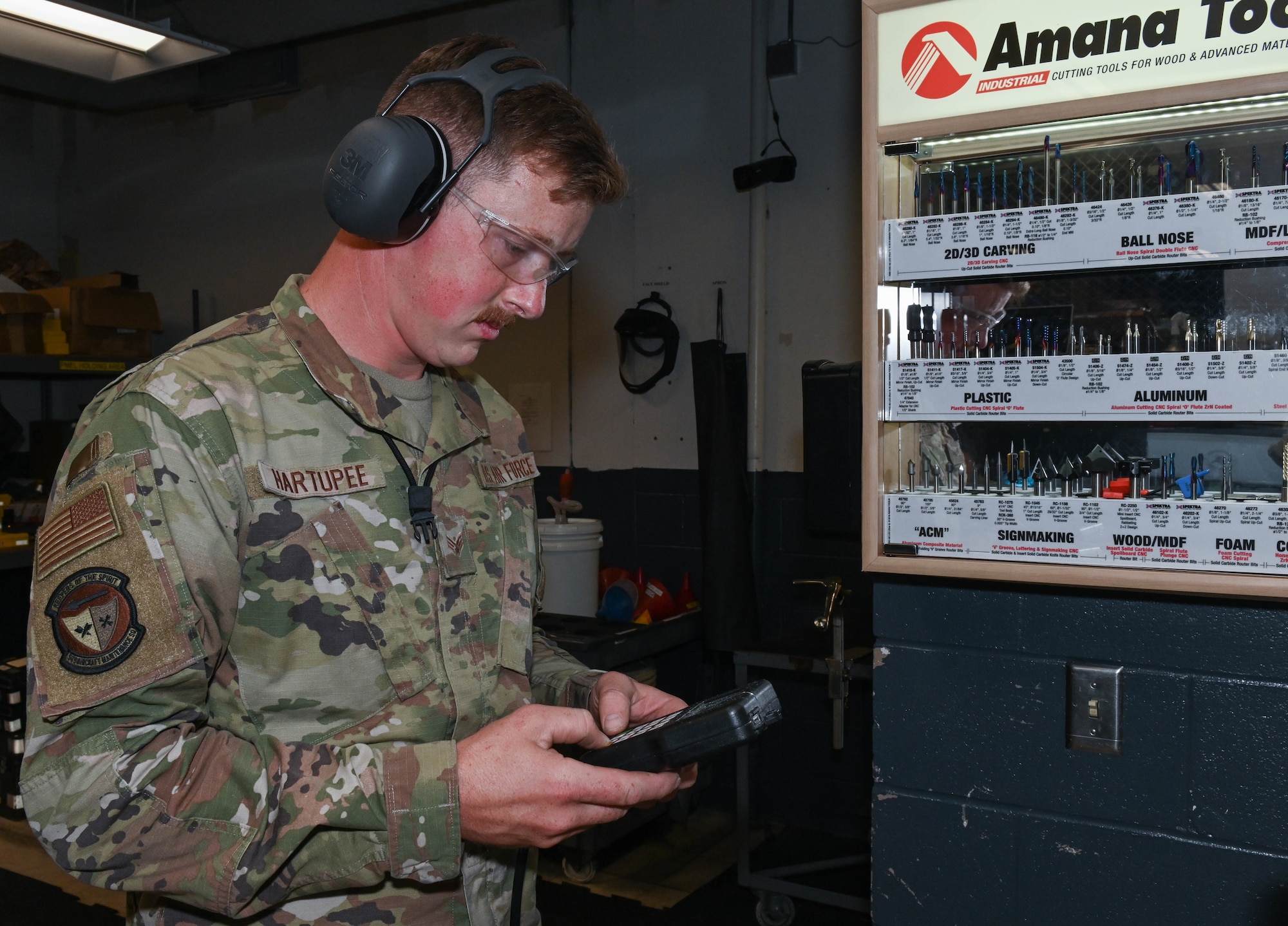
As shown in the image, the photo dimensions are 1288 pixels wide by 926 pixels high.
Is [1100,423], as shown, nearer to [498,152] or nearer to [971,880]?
[971,880]

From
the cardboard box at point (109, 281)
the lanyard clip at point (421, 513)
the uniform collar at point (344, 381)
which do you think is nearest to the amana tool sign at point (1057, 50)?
the uniform collar at point (344, 381)

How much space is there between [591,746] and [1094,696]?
1.06 m

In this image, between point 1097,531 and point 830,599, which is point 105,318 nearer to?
point 830,599

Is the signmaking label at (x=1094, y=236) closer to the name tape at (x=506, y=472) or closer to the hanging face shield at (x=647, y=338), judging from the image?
the name tape at (x=506, y=472)

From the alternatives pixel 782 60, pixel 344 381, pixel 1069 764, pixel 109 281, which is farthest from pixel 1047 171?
pixel 109 281

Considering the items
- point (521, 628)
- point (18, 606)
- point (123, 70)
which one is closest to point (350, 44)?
point (123, 70)

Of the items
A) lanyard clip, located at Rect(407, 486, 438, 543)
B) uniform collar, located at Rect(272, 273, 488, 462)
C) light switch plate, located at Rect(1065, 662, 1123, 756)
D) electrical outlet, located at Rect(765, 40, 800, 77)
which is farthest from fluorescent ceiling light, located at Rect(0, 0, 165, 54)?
light switch plate, located at Rect(1065, 662, 1123, 756)

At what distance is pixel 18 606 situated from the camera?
5.12 m

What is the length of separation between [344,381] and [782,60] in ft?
10.7

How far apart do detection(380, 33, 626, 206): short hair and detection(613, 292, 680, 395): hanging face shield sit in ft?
9.61

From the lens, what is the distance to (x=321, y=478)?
120 centimetres

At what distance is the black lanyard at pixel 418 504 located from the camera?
4.18 ft

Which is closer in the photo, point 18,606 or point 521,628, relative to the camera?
point 521,628

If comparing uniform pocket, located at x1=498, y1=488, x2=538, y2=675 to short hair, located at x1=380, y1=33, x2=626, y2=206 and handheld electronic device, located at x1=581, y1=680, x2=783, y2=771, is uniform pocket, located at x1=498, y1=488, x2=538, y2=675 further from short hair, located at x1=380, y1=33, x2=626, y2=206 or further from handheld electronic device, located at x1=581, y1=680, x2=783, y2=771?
short hair, located at x1=380, y1=33, x2=626, y2=206
